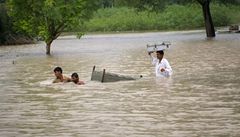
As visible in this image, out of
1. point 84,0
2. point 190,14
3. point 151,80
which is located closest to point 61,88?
point 151,80

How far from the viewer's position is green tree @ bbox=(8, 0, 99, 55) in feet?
114

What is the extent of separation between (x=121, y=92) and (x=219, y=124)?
5731 millimetres

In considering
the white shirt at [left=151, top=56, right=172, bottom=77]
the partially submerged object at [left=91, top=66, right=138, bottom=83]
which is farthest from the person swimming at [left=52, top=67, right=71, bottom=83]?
the white shirt at [left=151, top=56, right=172, bottom=77]

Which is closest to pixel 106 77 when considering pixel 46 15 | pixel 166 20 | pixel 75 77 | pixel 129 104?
pixel 75 77

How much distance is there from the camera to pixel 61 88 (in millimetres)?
17672

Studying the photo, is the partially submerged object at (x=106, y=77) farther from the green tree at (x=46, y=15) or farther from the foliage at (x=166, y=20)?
the foliage at (x=166, y=20)

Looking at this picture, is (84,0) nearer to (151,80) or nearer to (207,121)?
(151,80)

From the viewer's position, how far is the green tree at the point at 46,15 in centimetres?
3484

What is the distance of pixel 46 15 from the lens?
114 feet

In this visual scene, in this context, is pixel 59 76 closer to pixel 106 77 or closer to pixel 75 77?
pixel 75 77

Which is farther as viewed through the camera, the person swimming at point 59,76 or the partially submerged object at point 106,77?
the partially submerged object at point 106,77

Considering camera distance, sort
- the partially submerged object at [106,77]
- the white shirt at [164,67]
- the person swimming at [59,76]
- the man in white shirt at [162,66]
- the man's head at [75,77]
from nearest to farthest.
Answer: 1. the man in white shirt at [162,66]
2. the white shirt at [164,67]
3. the man's head at [75,77]
4. the person swimming at [59,76]
5. the partially submerged object at [106,77]

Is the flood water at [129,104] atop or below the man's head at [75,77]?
below

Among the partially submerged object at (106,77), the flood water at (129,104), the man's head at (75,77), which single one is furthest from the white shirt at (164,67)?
the man's head at (75,77)
